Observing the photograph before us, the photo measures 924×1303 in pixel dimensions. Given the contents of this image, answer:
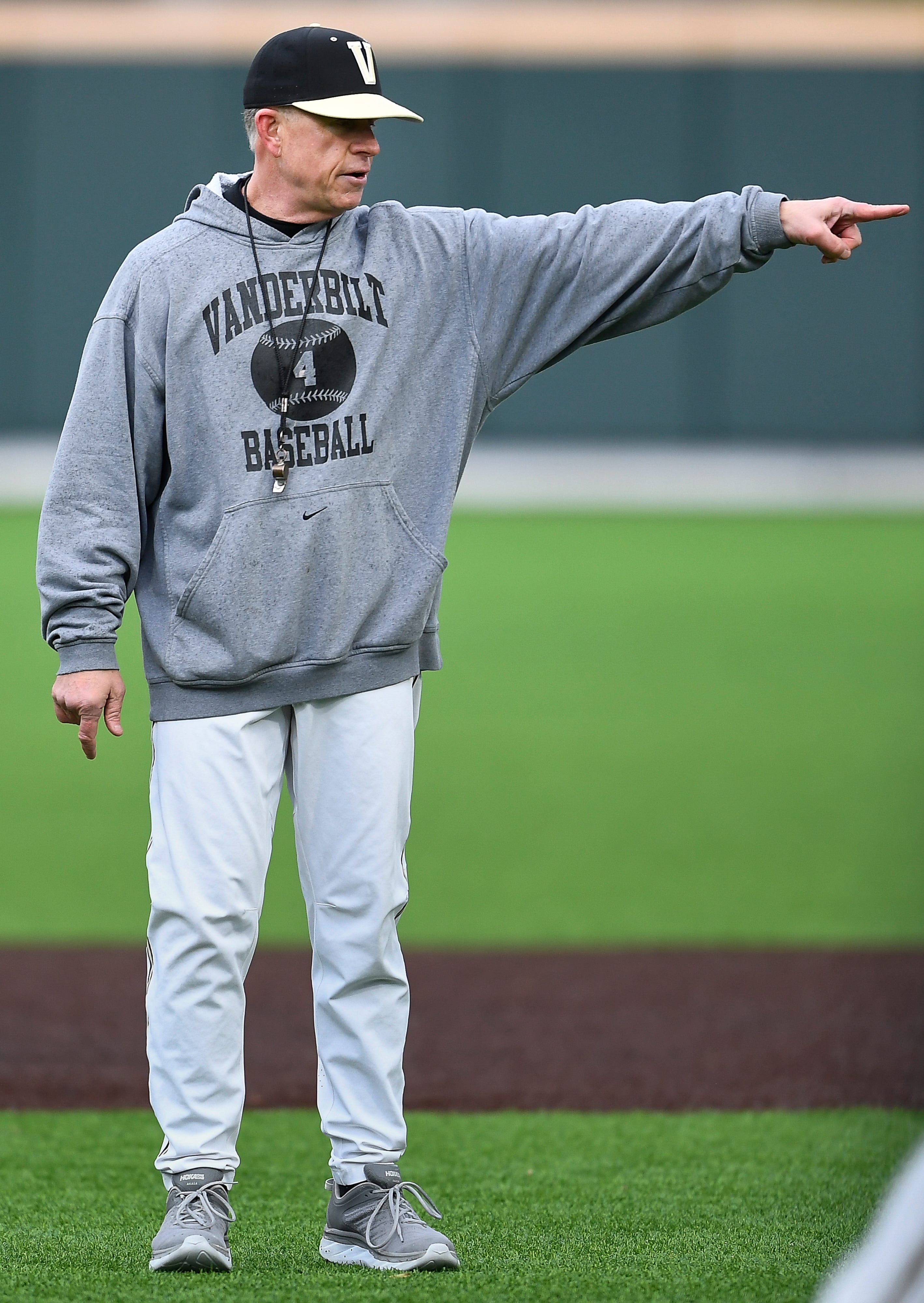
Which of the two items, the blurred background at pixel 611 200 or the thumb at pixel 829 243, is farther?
the blurred background at pixel 611 200

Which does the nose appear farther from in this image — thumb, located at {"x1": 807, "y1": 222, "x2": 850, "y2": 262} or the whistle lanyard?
thumb, located at {"x1": 807, "y1": 222, "x2": 850, "y2": 262}

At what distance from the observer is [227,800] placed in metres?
2.84

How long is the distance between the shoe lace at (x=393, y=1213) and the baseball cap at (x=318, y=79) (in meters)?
1.63

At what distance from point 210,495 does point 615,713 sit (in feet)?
24.1

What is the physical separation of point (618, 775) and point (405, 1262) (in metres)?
5.82

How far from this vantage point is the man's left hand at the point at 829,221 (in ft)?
9.49

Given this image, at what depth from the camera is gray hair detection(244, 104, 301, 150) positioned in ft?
9.44

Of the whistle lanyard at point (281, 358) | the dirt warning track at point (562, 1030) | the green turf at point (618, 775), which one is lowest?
the green turf at point (618, 775)

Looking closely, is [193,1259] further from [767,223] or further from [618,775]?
[618,775]

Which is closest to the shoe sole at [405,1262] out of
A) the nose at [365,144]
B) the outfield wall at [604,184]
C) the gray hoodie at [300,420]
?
the gray hoodie at [300,420]

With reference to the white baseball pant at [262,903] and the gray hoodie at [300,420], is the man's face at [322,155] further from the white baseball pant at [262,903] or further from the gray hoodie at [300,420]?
the white baseball pant at [262,903]

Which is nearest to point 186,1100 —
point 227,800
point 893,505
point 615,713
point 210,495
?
point 227,800

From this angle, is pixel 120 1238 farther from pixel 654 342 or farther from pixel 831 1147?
pixel 654 342

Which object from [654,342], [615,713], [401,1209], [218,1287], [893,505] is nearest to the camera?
[218,1287]
